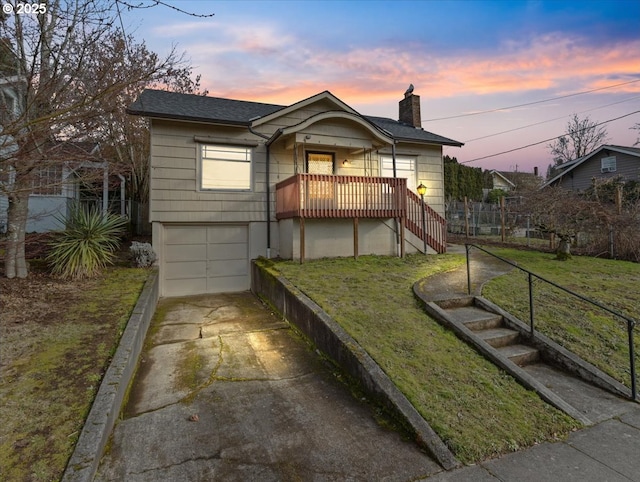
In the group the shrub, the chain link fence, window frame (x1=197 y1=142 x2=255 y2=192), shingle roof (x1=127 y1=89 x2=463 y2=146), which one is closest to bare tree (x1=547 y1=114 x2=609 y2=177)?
the chain link fence

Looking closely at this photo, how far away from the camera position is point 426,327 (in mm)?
4973

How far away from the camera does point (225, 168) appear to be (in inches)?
391

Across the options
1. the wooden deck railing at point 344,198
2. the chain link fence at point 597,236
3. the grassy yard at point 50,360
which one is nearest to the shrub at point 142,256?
the grassy yard at point 50,360

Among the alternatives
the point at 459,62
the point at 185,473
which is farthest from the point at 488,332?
the point at 459,62

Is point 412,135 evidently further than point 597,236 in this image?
Yes

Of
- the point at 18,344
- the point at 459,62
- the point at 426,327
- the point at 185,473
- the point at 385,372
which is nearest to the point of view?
the point at 185,473

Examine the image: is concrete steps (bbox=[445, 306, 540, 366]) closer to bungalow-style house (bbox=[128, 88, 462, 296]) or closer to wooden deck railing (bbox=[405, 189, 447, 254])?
bungalow-style house (bbox=[128, 88, 462, 296])

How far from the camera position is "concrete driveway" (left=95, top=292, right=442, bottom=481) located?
2676mm

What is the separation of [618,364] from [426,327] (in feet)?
8.06

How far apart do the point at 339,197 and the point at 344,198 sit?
18cm

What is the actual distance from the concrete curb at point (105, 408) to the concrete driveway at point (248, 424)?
0.54 ft

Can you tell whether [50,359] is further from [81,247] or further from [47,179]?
[81,247]

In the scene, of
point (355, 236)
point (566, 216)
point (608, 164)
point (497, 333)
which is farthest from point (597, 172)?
point (497, 333)

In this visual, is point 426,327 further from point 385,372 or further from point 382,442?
point 382,442
